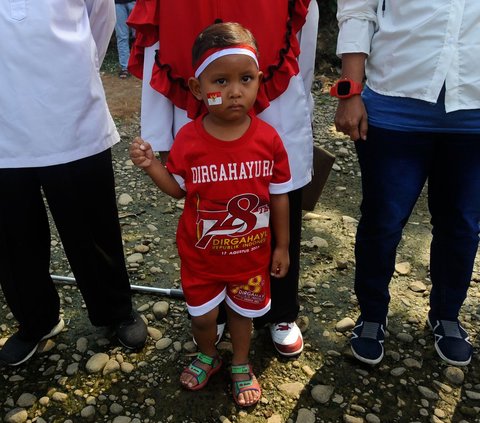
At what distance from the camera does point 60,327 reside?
109 inches

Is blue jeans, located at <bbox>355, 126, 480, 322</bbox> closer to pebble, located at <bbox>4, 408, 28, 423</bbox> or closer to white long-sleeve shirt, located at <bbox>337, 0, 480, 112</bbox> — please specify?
white long-sleeve shirt, located at <bbox>337, 0, 480, 112</bbox>

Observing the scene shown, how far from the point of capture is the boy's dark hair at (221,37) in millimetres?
1731

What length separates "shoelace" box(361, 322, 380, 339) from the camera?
99.9 inches

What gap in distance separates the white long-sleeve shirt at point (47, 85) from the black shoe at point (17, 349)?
959 millimetres

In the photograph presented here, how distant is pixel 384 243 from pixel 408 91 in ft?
2.21

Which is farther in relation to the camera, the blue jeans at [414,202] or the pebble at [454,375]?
the pebble at [454,375]

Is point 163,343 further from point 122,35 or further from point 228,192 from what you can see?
point 122,35

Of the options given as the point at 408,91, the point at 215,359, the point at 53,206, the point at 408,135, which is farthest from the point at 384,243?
the point at 53,206

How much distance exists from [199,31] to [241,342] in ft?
4.23

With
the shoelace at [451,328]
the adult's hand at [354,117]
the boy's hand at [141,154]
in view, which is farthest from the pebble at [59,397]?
the shoelace at [451,328]

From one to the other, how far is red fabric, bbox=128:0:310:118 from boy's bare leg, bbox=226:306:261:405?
0.87m

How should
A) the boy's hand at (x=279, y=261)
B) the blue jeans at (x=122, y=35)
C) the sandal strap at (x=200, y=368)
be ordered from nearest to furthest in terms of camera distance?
the boy's hand at (x=279, y=261)
the sandal strap at (x=200, y=368)
the blue jeans at (x=122, y=35)

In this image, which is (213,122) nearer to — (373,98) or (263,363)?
(373,98)

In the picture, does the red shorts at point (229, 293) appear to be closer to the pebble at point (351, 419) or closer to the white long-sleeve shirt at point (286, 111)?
the white long-sleeve shirt at point (286, 111)
